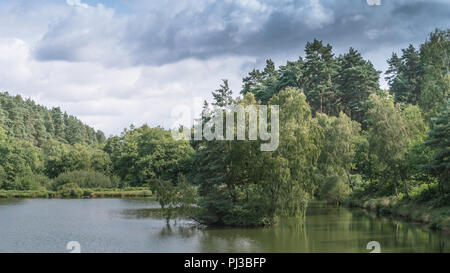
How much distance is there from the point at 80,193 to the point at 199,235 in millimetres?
29853

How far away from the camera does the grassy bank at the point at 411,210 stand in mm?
22359

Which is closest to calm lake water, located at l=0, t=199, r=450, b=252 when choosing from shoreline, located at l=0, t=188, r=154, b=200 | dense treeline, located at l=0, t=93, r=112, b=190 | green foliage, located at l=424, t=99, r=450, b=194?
green foliage, located at l=424, t=99, r=450, b=194

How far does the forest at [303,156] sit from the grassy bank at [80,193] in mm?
229

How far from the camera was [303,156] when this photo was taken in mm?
23141

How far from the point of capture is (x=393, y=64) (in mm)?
61625

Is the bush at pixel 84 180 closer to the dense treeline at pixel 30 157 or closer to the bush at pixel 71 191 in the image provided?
A: the dense treeline at pixel 30 157

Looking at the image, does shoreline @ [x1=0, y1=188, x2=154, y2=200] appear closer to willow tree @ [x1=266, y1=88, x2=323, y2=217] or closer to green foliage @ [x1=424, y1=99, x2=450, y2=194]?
willow tree @ [x1=266, y1=88, x2=323, y2=217]

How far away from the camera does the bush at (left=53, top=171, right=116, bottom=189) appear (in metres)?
52.0

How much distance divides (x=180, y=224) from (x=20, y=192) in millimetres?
28403

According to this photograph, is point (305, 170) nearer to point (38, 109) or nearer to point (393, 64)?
point (393, 64)

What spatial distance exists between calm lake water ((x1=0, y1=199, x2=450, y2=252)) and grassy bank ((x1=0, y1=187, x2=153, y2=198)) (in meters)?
18.1

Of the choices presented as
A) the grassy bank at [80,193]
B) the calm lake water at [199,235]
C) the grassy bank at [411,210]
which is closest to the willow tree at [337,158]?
the grassy bank at [411,210]

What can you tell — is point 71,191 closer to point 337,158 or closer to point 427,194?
point 337,158
